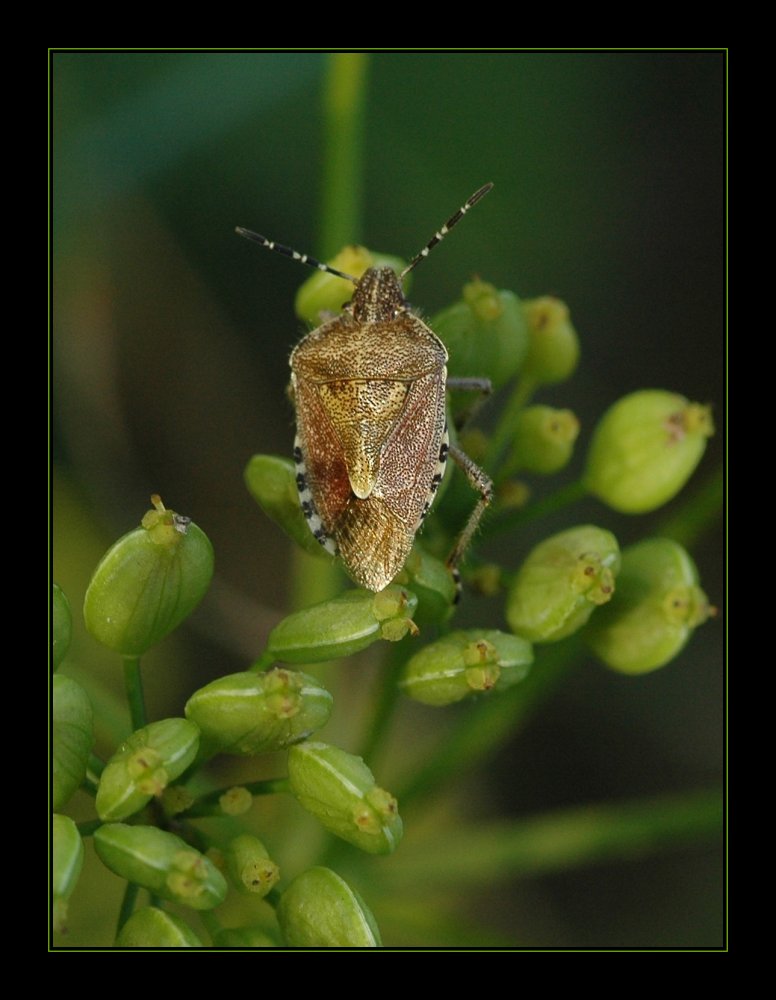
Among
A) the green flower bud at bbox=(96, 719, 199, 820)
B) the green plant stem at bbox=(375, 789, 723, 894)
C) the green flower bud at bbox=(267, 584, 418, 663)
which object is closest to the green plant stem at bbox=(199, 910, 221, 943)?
the green flower bud at bbox=(96, 719, 199, 820)

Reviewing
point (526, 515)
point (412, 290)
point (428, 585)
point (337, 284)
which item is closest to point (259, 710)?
point (428, 585)

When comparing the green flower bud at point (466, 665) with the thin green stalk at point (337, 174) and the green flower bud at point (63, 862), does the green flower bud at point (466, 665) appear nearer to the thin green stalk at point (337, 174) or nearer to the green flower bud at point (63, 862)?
the green flower bud at point (63, 862)

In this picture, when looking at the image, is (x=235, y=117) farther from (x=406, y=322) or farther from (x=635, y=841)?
(x=635, y=841)

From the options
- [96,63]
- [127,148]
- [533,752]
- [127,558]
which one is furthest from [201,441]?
[127,558]

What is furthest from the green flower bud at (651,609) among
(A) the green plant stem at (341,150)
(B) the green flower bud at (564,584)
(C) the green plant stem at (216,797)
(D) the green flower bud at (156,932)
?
(A) the green plant stem at (341,150)

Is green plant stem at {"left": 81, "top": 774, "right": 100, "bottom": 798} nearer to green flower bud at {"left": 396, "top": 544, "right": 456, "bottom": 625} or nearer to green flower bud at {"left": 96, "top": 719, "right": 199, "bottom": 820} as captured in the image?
green flower bud at {"left": 96, "top": 719, "right": 199, "bottom": 820}
